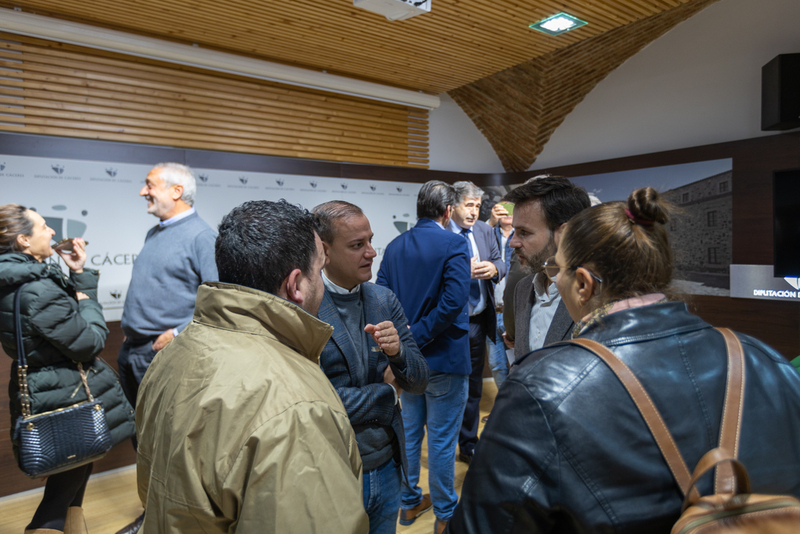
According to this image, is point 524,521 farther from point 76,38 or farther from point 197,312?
point 76,38

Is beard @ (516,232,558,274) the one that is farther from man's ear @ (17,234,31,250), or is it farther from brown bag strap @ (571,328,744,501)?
man's ear @ (17,234,31,250)

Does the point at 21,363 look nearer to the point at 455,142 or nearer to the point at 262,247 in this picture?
the point at 262,247

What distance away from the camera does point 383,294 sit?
208 centimetres

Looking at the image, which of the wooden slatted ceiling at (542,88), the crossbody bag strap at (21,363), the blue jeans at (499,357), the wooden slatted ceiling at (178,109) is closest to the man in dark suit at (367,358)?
the crossbody bag strap at (21,363)

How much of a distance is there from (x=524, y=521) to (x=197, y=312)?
32.9 inches

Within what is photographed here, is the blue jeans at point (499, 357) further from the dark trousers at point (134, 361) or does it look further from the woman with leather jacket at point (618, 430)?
the woman with leather jacket at point (618, 430)

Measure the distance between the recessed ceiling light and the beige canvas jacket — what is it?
3564mm

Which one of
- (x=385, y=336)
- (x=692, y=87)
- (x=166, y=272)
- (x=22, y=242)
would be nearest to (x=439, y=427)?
(x=385, y=336)

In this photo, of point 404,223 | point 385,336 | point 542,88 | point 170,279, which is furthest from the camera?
point 404,223

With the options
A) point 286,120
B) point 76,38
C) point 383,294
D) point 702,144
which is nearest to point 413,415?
point 383,294

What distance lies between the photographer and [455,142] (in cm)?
641

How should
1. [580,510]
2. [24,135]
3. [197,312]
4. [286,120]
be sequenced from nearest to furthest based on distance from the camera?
[580,510] → [197,312] → [24,135] → [286,120]

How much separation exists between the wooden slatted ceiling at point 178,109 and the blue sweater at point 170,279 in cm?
165

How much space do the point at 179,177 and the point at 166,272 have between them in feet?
1.97
